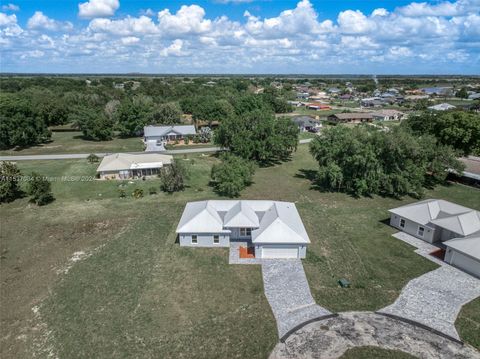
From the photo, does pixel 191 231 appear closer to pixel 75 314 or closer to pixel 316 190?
pixel 75 314

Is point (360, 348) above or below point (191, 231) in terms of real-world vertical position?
below

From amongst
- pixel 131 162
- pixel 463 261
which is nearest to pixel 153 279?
pixel 463 261

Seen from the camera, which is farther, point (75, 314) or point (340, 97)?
point (340, 97)

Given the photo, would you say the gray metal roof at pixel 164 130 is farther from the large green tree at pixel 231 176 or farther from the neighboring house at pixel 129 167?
the large green tree at pixel 231 176

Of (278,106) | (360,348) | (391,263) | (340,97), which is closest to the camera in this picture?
(360,348)

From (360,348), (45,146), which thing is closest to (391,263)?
(360,348)

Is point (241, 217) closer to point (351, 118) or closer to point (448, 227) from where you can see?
point (448, 227)
